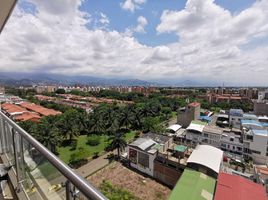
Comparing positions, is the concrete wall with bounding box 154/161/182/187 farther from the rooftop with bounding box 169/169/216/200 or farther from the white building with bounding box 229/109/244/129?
the white building with bounding box 229/109/244/129

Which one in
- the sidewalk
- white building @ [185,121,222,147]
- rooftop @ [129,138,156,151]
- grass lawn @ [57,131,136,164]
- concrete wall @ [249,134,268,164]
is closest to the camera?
the sidewalk

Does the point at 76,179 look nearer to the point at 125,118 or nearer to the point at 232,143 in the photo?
the point at 232,143

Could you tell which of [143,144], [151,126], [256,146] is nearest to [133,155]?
[143,144]

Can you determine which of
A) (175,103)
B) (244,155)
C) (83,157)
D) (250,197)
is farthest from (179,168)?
(175,103)

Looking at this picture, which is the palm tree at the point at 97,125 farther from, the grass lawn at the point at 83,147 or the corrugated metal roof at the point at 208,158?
the corrugated metal roof at the point at 208,158

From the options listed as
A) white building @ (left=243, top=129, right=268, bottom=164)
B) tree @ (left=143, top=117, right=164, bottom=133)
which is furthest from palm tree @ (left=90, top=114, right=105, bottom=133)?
white building @ (left=243, top=129, right=268, bottom=164)

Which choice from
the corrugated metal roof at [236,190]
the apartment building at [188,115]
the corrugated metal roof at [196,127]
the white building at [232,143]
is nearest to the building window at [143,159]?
the corrugated metal roof at [236,190]
